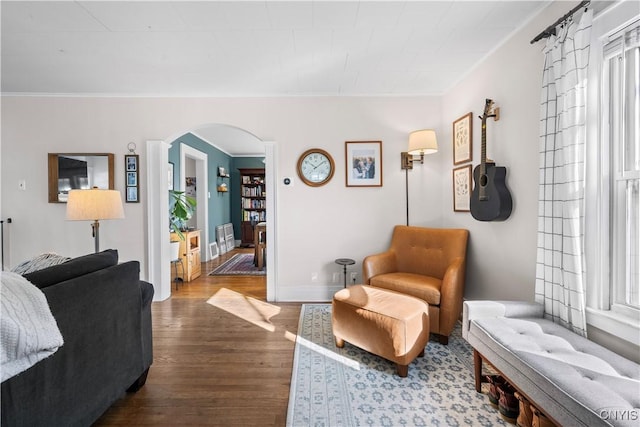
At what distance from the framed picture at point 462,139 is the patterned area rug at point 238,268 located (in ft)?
10.6

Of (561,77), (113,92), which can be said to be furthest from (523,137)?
(113,92)

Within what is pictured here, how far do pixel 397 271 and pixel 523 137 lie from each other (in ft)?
5.33

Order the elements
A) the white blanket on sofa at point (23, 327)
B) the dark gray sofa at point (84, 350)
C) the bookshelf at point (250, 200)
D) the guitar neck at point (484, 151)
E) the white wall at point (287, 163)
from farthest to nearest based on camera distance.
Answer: the bookshelf at point (250, 200) < the white wall at point (287, 163) < the guitar neck at point (484, 151) < the dark gray sofa at point (84, 350) < the white blanket on sofa at point (23, 327)

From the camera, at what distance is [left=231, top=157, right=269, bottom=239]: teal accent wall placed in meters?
7.30

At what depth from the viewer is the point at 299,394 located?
5.37 feet

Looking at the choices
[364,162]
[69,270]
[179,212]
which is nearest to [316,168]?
[364,162]

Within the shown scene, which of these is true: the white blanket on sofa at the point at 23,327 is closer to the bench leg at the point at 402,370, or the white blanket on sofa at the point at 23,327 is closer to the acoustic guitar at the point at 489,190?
the bench leg at the point at 402,370

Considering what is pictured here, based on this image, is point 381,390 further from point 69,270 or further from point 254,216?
point 254,216

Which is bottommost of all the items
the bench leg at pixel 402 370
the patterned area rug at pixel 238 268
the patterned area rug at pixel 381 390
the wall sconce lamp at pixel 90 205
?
the patterned area rug at pixel 381 390

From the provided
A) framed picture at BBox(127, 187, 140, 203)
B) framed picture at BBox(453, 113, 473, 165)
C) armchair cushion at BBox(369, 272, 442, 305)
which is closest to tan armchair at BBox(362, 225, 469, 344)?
armchair cushion at BBox(369, 272, 442, 305)

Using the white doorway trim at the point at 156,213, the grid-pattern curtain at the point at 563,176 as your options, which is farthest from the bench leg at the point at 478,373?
the white doorway trim at the point at 156,213

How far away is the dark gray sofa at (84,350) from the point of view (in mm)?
1033

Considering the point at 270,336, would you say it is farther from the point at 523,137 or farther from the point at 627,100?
the point at 627,100

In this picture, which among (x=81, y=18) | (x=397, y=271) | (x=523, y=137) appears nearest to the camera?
(x=81, y=18)
